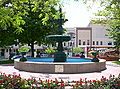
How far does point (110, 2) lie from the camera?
1327 cm

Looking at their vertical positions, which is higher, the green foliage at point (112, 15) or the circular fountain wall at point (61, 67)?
the green foliage at point (112, 15)

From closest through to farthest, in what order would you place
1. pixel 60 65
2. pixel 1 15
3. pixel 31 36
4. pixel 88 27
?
A: pixel 1 15 < pixel 60 65 < pixel 31 36 < pixel 88 27

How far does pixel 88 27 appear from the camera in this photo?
77375 mm

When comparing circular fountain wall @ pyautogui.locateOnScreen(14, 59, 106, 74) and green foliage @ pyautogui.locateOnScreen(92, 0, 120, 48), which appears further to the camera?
circular fountain wall @ pyautogui.locateOnScreen(14, 59, 106, 74)

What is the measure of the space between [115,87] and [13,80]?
13.5ft

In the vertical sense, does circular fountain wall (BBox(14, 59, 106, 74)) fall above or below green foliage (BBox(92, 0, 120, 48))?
below

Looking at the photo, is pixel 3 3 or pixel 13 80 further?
pixel 13 80

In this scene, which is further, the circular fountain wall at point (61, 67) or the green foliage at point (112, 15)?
the circular fountain wall at point (61, 67)

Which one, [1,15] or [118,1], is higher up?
[118,1]

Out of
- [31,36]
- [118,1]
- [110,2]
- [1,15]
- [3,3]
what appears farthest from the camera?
[31,36]

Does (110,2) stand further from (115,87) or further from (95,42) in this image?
(95,42)

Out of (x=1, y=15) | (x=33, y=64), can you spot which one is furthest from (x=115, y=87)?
(x=33, y=64)

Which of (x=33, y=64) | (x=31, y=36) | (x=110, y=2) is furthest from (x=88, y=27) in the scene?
(x=110, y=2)

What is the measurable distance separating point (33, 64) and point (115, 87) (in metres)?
9.46
